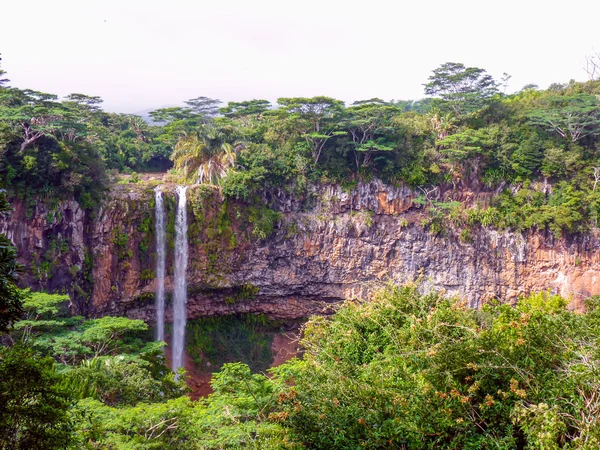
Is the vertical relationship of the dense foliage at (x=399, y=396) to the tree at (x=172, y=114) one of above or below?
below

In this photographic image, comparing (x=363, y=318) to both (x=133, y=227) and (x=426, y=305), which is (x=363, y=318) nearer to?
(x=426, y=305)

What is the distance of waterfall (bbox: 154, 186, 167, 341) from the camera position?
19.3m

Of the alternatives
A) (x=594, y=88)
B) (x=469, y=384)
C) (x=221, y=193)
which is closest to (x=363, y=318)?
(x=469, y=384)

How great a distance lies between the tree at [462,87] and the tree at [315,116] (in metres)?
5.46

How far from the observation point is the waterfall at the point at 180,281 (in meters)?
19.8

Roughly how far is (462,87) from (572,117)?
528 cm

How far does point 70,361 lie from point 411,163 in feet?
53.1

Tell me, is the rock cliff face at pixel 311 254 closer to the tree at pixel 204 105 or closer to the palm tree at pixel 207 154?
the palm tree at pixel 207 154

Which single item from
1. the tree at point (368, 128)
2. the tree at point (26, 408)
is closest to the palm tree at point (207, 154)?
the tree at point (368, 128)

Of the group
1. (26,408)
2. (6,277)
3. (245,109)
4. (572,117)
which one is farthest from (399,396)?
(245,109)

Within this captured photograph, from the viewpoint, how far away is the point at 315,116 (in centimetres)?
2217

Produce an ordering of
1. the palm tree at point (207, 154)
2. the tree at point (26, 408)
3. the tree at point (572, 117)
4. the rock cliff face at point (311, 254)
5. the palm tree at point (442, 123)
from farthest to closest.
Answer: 1. the palm tree at point (442, 123)
2. the palm tree at point (207, 154)
3. the tree at point (572, 117)
4. the rock cliff face at point (311, 254)
5. the tree at point (26, 408)

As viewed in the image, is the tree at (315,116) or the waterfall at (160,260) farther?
the tree at (315,116)

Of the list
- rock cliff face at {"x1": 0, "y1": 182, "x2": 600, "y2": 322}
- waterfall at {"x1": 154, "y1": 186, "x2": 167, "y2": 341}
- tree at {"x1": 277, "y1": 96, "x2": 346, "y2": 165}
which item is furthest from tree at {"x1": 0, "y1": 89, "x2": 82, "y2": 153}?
tree at {"x1": 277, "y1": 96, "x2": 346, "y2": 165}
